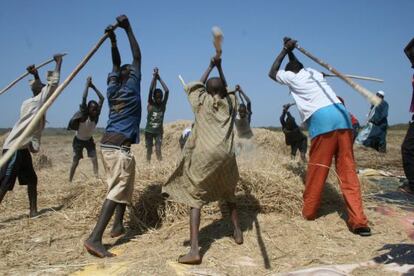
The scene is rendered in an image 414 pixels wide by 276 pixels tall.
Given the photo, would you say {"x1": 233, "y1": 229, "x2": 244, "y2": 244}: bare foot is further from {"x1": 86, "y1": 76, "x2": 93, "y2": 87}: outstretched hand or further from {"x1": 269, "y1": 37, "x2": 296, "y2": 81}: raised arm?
{"x1": 86, "y1": 76, "x2": 93, "y2": 87}: outstretched hand

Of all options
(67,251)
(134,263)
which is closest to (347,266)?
(134,263)

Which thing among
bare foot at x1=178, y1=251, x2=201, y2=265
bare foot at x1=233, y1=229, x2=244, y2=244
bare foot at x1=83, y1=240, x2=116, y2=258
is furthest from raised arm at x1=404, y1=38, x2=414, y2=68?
bare foot at x1=83, y1=240, x2=116, y2=258

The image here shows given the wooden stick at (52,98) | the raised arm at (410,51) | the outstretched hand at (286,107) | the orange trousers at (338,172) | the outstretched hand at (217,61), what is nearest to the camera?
the wooden stick at (52,98)

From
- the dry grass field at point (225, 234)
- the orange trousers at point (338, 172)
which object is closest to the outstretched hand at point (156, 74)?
the dry grass field at point (225, 234)

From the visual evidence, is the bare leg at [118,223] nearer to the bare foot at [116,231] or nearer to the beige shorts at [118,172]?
the bare foot at [116,231]

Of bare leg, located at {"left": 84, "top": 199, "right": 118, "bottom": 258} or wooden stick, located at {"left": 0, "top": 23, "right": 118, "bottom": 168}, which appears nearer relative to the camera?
wooden stick, located at {"left": 0, "top": 23, "right": 118, "bottom": 168}

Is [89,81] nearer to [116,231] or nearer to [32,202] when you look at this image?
[32,202]

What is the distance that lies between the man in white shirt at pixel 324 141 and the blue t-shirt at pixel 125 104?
1.74 meters

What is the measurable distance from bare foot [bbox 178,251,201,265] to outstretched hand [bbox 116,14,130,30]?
90.8 inches

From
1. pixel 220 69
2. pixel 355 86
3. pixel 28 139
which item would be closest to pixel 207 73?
pixel 220 69

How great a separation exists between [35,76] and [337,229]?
424 centimetres

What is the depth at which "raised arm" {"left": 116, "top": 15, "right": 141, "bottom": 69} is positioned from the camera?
160 inches

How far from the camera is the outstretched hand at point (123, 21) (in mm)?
4047

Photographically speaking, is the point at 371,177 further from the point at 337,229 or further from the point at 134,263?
the point at 134,263
